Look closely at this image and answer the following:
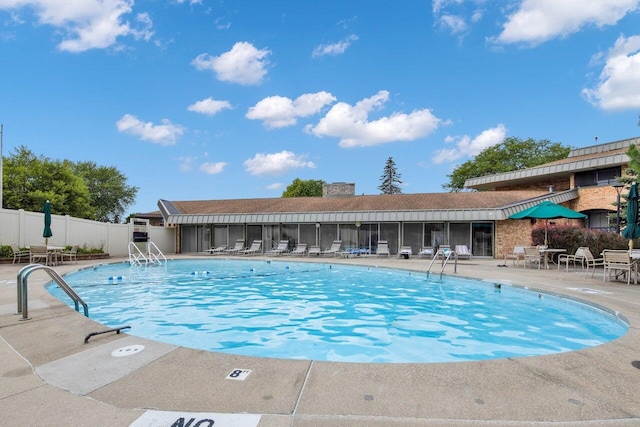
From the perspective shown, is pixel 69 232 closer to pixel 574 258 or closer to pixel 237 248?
pixel 237 248

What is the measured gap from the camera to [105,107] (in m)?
22.8

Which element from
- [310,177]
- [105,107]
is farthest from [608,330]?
[310,177]

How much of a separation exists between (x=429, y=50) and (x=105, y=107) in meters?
19.1

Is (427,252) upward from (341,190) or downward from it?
downward

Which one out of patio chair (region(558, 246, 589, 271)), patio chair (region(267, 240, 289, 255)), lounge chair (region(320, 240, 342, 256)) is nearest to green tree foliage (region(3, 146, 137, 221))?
patio chair (region(267, 240, 289, 255))

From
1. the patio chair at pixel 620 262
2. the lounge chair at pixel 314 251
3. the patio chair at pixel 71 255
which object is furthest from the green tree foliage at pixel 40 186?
the patio chair at pixel 620 262

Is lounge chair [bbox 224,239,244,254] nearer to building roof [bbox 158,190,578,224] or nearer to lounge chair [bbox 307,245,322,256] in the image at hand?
building roof [bbox 158,190,578,224]

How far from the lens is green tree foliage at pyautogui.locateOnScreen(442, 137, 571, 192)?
1564 inches

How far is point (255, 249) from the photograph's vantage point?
23.3 meters

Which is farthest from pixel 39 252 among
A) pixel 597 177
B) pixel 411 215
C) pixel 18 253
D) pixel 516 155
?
pixel 516 155

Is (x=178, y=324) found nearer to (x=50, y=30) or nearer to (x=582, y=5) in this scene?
(x=50, y=30)

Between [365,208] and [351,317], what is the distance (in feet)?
52.1

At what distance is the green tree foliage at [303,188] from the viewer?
61.0 meters

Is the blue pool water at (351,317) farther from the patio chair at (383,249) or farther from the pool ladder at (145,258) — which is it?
the patio chair at (383,249)
